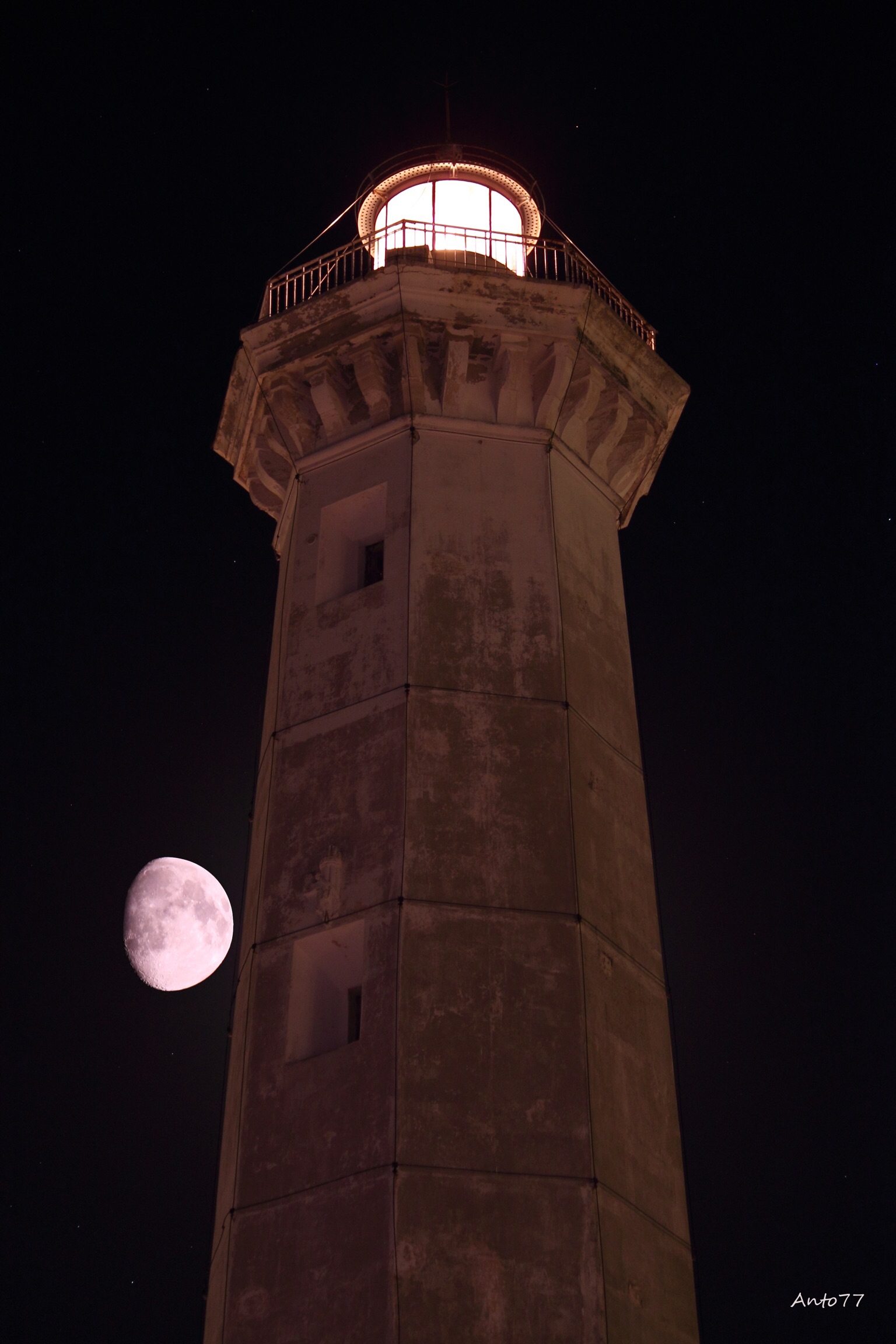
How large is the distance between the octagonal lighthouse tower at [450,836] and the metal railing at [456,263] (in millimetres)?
54

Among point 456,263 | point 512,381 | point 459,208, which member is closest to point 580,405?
point 512,381

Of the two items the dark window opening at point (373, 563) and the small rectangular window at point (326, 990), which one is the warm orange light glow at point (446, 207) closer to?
the dark window opening at point (373, 563)

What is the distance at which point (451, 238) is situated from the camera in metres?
22.5

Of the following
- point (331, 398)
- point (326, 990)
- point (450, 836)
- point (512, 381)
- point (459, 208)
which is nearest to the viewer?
point (450, 836)

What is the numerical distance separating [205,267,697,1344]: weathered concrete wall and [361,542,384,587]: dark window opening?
52 cm

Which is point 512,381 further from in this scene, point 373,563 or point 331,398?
point 373,563

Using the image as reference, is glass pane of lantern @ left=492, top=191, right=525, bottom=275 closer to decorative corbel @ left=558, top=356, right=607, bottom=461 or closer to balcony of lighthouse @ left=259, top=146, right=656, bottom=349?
balcony of lighthouse @ left=259, top=146, right=656, bottom=349

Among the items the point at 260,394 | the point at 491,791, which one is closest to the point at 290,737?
the point at 491,791

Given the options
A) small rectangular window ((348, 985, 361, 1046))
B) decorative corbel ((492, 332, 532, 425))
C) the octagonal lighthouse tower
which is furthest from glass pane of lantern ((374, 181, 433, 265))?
small rectangular window ((348, 985, 361, 1046))

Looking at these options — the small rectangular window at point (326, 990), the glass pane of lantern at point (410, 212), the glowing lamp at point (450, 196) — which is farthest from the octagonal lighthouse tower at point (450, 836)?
the glowing lamp at point (450, 196)

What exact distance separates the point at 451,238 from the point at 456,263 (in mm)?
2714

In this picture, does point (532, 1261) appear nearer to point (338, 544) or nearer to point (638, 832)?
point (638, 832)

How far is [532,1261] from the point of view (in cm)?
1335

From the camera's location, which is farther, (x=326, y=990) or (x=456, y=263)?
(x=456, y=263)
